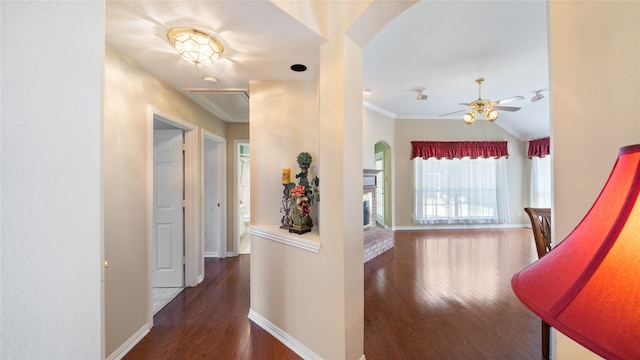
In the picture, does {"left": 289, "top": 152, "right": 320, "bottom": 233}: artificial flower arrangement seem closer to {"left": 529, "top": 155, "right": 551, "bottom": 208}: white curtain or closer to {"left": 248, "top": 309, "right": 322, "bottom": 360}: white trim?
{"left": 248, "top": 309, "right": 322, "bottom": 360}: white trim

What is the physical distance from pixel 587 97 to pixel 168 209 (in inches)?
136

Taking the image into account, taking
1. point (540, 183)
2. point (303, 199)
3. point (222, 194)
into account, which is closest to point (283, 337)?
point (303, 199)

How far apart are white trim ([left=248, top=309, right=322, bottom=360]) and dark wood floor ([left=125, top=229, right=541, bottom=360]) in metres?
0.04

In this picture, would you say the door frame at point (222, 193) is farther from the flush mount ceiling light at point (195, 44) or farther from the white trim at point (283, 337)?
the flush mount ceiling light at point (195, 44)

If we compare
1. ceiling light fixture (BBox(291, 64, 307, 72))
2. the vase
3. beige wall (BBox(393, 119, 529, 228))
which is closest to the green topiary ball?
the vase

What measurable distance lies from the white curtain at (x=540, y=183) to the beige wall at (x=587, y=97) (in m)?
6.55

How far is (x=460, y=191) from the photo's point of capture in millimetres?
5688

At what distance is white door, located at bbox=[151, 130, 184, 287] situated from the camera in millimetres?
2801

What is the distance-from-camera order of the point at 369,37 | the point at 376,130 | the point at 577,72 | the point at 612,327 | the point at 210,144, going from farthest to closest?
the point at 376,130
the point at 210,144
the point at 369,37
the point at 577,72
the point at 612,327

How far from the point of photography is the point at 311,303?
5.43 ft

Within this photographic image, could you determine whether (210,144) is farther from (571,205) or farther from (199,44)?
(571,205)

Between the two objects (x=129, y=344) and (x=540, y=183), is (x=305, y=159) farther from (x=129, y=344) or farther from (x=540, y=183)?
(x=540, y=183)

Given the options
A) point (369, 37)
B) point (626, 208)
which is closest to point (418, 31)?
point (369, 37)

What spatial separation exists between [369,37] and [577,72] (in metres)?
1.18
